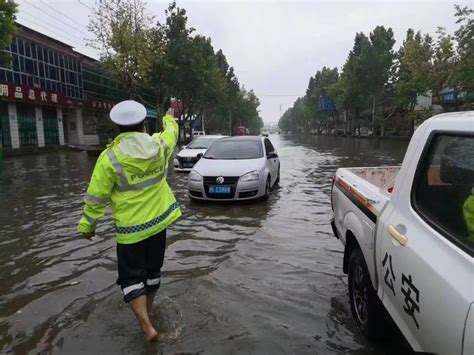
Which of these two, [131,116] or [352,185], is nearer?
[131,116]

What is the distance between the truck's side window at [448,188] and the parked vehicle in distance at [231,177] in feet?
19.4

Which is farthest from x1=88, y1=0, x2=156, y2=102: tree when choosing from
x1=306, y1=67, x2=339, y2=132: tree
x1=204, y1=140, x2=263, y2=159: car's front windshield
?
x1=306, y1=67, x2=339, y2=132: tree

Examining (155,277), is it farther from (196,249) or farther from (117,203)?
(196,249)

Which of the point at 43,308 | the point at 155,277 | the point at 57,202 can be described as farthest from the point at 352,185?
the point at 57,202

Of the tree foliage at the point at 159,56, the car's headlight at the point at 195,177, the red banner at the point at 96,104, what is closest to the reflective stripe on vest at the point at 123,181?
the car's headlight at the point at 195,177

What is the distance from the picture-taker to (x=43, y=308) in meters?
3.98

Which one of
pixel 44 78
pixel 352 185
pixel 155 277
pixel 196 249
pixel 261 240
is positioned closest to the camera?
pixel 155 277

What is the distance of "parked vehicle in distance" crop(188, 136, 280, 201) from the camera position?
8273 millimetres

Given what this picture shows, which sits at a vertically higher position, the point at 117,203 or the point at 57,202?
the point at 117,203

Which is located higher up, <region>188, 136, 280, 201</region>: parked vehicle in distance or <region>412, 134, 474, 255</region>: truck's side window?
<region>412, 134, 474, 255</region>: truck's side window

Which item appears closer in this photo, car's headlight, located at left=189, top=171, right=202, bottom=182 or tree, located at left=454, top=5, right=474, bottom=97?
car's headlight, located at left=189, top=171, right=202, bottom=182

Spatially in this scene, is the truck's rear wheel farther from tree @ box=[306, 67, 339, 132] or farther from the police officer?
tree @ box=[306, 67, 339, 132]

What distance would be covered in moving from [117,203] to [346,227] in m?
1.93

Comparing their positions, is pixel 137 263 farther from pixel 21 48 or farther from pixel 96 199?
pixel 21 48
